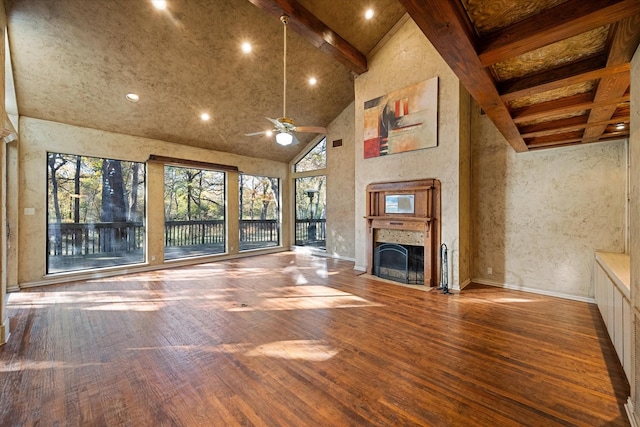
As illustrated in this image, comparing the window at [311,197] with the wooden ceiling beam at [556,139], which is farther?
the window at [311,197]

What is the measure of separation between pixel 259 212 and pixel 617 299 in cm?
782

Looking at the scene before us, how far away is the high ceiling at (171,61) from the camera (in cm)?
381

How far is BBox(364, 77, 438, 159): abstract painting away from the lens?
15.7 ft

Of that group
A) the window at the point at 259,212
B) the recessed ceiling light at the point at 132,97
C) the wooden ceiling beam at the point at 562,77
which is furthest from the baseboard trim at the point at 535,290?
the recessed ceiling light at the point at 132,97

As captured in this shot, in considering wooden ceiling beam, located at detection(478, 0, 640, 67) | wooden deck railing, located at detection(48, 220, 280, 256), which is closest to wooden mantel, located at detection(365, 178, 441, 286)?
wooden ceiling beam, located at detection(478, 0, 640, 67)

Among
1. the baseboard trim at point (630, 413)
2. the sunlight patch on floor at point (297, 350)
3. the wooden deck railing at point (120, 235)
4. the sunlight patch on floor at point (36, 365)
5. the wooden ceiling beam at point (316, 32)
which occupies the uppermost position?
the wooden ceiling beam at point (316, 32)

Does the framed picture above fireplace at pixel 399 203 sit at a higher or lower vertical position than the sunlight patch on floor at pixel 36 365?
higher

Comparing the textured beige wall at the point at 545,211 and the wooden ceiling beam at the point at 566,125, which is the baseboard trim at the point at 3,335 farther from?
the textured beige wall at the point at 545,211

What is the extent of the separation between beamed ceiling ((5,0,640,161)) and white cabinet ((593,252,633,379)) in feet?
5.25

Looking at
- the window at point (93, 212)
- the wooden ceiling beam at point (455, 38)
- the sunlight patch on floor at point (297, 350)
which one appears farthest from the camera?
the window at point (93, 212)

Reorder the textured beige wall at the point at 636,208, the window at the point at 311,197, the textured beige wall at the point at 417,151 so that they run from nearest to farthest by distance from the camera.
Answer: the textured beige wall at the point at 636,208, the textured beige wall at the point at 417,151, the window at the point at 311,197

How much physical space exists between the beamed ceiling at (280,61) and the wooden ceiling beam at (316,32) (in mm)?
26

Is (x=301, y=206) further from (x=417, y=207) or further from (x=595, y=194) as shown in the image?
(x=595, y=194)

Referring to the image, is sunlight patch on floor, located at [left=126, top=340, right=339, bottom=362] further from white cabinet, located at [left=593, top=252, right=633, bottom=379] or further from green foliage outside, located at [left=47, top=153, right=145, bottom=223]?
green foliage outside, located at [left=47, top=153, right=145, bottom=223]
